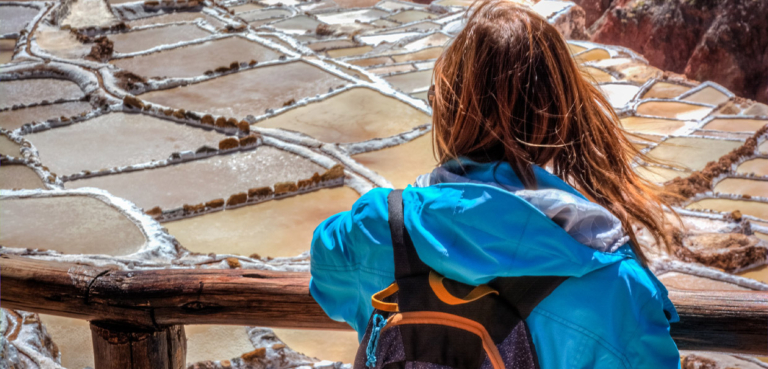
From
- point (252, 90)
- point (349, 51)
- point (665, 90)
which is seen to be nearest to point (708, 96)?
point (665, 90)

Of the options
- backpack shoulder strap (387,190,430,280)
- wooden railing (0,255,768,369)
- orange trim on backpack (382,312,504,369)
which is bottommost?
wooden railing (0,255,768,369)

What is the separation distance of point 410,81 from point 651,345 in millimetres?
7289

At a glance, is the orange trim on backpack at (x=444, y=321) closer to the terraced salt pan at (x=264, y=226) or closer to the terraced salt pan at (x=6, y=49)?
the terraced salt pan at (x=264, y=226)

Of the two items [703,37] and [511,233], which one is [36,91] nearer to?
[511,233]

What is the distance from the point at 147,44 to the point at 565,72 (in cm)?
856

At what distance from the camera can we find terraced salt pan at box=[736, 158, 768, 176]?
667 cm

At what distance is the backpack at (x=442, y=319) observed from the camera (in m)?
0.99

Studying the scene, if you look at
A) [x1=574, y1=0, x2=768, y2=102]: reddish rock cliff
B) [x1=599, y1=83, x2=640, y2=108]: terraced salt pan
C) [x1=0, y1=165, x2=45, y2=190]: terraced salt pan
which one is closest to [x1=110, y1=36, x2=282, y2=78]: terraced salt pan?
[x1=0, y1=165, x2=45, y2=190]: terraced salt pan

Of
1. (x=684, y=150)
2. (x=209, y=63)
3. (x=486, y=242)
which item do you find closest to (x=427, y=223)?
(x=486, y=242)

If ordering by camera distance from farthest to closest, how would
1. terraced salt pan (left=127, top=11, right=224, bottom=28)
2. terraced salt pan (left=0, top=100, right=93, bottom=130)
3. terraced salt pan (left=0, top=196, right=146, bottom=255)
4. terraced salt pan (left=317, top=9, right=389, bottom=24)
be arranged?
1. terraced salt pan (left=317, top=9, right=389, bottom=24)
2. terraced salt pan (left=127, top=11, right=224, bottom=28)
3. terraced salt pan (left=0, top=100, right=93, bottom=130)
4. terraced salt pan (left=0, top=196, right=146, bottom=255)

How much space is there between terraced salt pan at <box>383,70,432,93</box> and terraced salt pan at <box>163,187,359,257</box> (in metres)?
2.92

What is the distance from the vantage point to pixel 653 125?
771 centimetres

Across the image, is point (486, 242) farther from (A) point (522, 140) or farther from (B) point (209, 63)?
(B) point (209, 63)

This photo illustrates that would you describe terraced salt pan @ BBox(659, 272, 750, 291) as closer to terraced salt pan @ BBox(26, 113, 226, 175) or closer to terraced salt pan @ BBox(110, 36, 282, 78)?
terraced salt pan @ BBox(26, 113, 226, 175)
